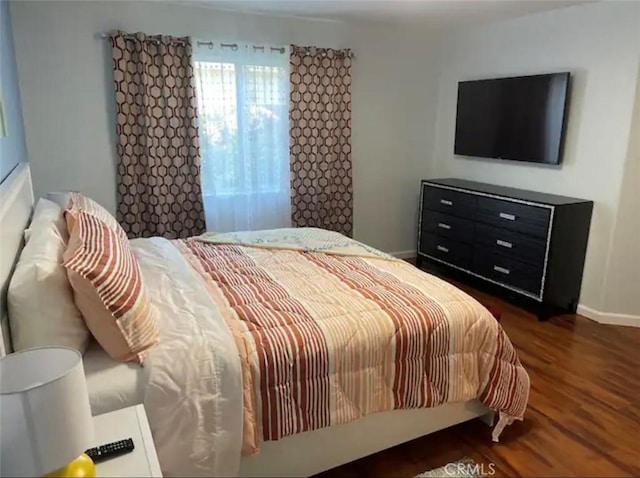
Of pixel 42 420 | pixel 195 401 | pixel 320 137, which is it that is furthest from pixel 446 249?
pixel 42 420

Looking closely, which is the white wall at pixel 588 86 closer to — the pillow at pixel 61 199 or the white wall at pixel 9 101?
the pillow at pixel 61 199

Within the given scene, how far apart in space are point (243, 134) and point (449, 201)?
6.24ft

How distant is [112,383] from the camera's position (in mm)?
1480

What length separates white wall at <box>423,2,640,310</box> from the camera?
10.5ft

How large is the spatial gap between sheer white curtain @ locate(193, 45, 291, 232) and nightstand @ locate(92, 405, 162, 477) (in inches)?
107

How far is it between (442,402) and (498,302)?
2107 mm

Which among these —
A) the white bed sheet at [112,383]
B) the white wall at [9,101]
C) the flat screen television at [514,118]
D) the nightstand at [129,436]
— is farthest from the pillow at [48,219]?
the flat screen television at [514,118]

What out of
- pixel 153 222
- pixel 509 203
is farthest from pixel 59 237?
pixel 509 203

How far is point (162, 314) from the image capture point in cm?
183

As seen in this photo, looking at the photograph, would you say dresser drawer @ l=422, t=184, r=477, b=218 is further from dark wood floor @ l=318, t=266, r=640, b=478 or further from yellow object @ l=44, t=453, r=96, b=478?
yellow object @ l=44, t=453, r=96, b=478

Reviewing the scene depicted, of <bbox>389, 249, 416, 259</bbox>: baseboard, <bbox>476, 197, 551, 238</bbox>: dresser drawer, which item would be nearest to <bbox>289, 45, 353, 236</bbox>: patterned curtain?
<bbox>389, 249, 416, 259</bbox>: baseboard

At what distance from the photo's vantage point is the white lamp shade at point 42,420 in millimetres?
919

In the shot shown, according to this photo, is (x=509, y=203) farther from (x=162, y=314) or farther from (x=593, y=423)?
(x=162, y=314)

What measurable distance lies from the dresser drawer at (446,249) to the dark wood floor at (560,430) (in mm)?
1119
